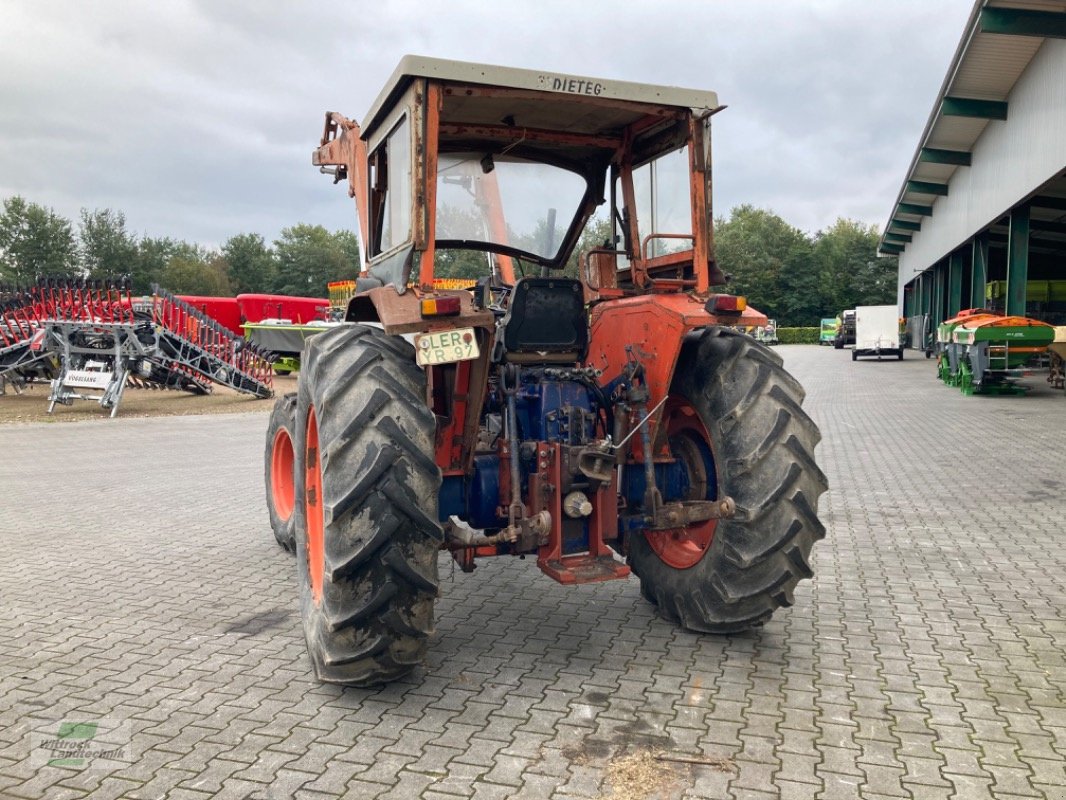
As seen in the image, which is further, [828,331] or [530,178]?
[828,331]

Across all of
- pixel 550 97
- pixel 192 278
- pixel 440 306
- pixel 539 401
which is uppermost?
pixel 192 278

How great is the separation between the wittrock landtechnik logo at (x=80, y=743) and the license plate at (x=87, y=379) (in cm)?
1463

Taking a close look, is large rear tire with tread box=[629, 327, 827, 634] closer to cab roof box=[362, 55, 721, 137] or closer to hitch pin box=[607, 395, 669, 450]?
hitch pin box=[607, 395, 669, 450]

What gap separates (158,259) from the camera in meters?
66.1

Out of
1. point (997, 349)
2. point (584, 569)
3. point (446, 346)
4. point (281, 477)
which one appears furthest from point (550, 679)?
point (997, 349)

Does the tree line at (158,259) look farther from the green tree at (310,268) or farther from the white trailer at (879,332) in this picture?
the white trailer at (879,332)

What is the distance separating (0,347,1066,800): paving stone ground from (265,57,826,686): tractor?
1.11 feet

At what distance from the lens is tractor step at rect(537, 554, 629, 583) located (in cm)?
397

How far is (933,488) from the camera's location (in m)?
8.62

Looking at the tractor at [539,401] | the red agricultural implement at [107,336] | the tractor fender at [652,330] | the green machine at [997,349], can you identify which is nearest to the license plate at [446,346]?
the tractor at [539,401]

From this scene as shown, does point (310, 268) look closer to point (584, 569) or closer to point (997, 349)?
point (997, 349)

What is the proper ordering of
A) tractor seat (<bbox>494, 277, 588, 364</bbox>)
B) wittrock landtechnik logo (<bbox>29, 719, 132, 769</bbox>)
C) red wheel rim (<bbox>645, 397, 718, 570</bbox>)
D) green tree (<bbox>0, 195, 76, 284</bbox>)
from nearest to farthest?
wittrock landtechnik logo (<bbox>29, 719, 132, 769</bbox>) < tractor seat (<bbox>494, 277, 588, 364</bbox>) < red wheel rim (<bbox>645, 397, 718, 570</bbox>) < green tree (<bbox>0, 195, 76, 284</bbox>)

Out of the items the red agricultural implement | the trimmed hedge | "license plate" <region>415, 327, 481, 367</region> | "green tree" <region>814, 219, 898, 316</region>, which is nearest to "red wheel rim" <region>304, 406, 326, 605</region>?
"license plate" <region>415, 327, 481, 367</region>

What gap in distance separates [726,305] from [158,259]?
69.6 meters
